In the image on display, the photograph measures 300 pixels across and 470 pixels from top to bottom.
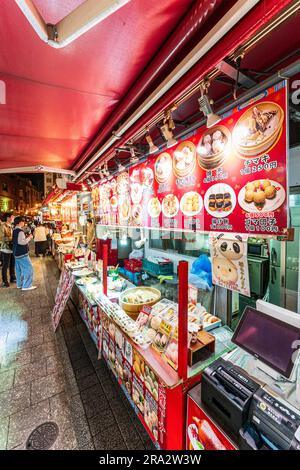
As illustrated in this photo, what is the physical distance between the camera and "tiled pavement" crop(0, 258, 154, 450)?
2.31m

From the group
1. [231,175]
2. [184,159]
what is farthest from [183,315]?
[184,159]

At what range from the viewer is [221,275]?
1.95m

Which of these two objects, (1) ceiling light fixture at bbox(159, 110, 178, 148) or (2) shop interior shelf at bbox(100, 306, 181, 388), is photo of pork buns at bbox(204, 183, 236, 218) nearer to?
(1) ceiling light fixture at bbox(159, 110, 178, 148)

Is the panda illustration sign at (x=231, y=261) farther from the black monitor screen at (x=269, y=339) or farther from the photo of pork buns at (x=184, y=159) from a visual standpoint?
the photo of pork buns at (x=184, y=159)

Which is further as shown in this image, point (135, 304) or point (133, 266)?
point (133, 266)

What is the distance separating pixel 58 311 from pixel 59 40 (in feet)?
14.9

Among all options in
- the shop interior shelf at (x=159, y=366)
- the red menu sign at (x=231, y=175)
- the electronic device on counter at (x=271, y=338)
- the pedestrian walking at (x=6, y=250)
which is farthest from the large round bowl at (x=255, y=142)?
the pedestrian walking at (x=6, y=250)

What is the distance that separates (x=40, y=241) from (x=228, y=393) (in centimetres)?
1372

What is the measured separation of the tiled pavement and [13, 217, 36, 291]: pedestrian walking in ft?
7.82

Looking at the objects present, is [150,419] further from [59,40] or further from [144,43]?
[144,43]

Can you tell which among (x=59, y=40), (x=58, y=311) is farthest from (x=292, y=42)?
(x=58, y=311)

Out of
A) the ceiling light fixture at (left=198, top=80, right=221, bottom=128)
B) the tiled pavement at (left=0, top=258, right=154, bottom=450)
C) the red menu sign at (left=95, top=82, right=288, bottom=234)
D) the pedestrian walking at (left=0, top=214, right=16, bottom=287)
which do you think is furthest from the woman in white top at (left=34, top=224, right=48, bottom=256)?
the ceiling light fixture at (left=198, top=80, right=221, bottom=128)

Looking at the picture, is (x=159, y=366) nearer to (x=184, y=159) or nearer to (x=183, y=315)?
(x=183, y=315)

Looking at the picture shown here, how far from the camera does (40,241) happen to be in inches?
500
